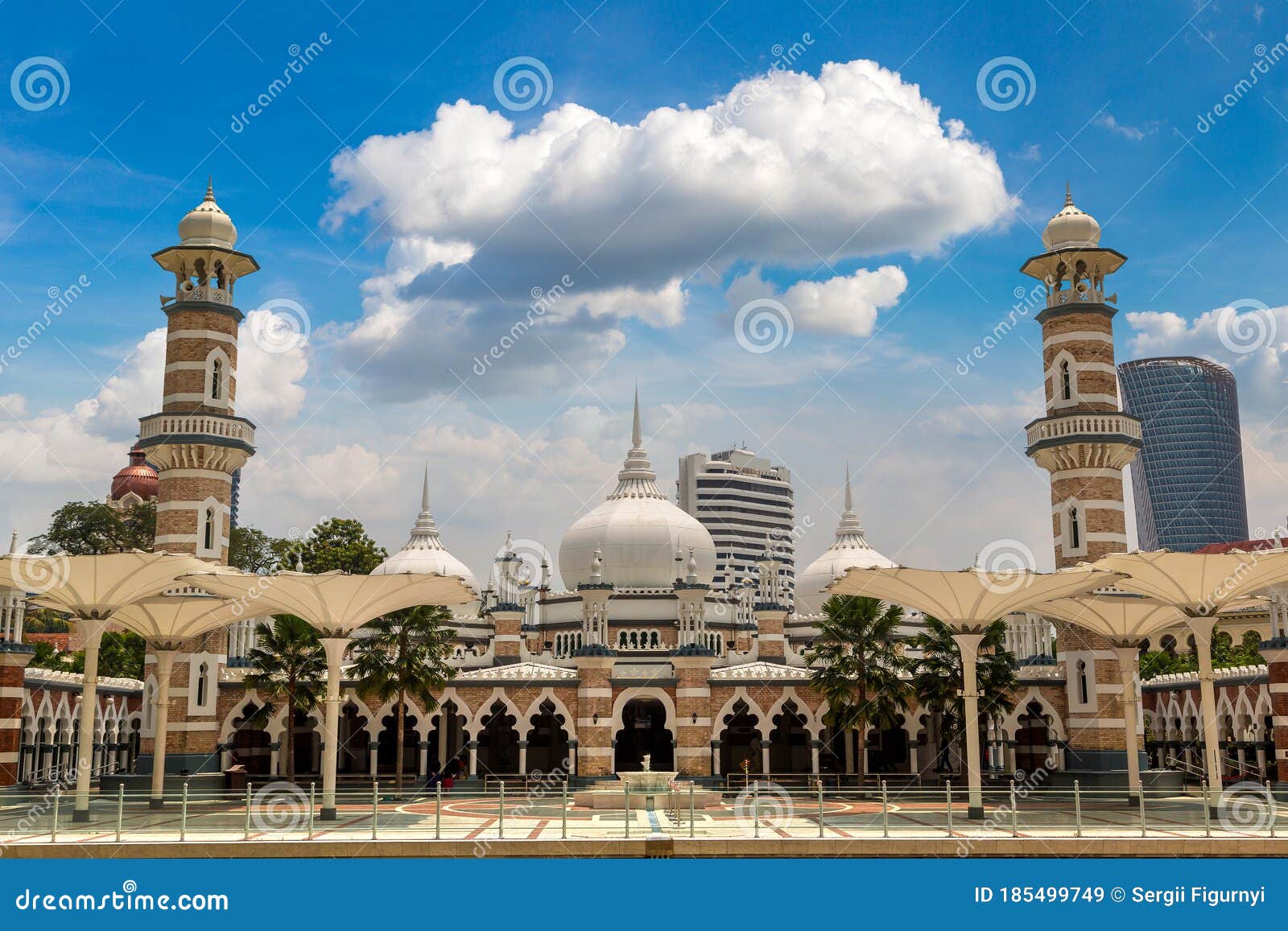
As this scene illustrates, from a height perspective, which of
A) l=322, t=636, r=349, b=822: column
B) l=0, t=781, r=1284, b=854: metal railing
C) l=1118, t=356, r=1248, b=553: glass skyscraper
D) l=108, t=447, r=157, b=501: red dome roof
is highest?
l=1118, t=356, r=1248, b=553: glass skyscraper

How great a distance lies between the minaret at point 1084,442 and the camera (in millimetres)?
41406

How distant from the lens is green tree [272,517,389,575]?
7331 centimetres

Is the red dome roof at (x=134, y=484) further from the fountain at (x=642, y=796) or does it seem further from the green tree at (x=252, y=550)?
the fountain at (x=642, y=796)

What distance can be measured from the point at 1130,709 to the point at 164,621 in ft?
94.7

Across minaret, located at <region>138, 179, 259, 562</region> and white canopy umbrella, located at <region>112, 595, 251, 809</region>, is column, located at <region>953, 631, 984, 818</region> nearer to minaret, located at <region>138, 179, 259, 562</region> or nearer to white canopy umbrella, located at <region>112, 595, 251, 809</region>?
white canopy umbrella, located at <region>112, 595, 251, 809</region>

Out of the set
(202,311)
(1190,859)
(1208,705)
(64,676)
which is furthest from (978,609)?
(64,676)

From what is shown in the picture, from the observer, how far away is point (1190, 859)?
2481cm

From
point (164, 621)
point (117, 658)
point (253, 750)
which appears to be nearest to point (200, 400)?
point (164, 621)

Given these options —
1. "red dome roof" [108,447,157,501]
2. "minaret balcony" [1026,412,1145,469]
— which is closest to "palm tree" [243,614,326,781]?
"minaret balcony" [1026,412,1145,469]

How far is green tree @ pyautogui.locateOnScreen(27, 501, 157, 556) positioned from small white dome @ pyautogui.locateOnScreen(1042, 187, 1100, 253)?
2254 inches

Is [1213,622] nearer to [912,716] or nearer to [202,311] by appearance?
[912,716]

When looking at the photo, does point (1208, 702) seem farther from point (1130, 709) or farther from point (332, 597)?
point (332, 597)

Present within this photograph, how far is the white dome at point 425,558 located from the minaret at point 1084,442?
29.2m

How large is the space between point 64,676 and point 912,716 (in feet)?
98.9
